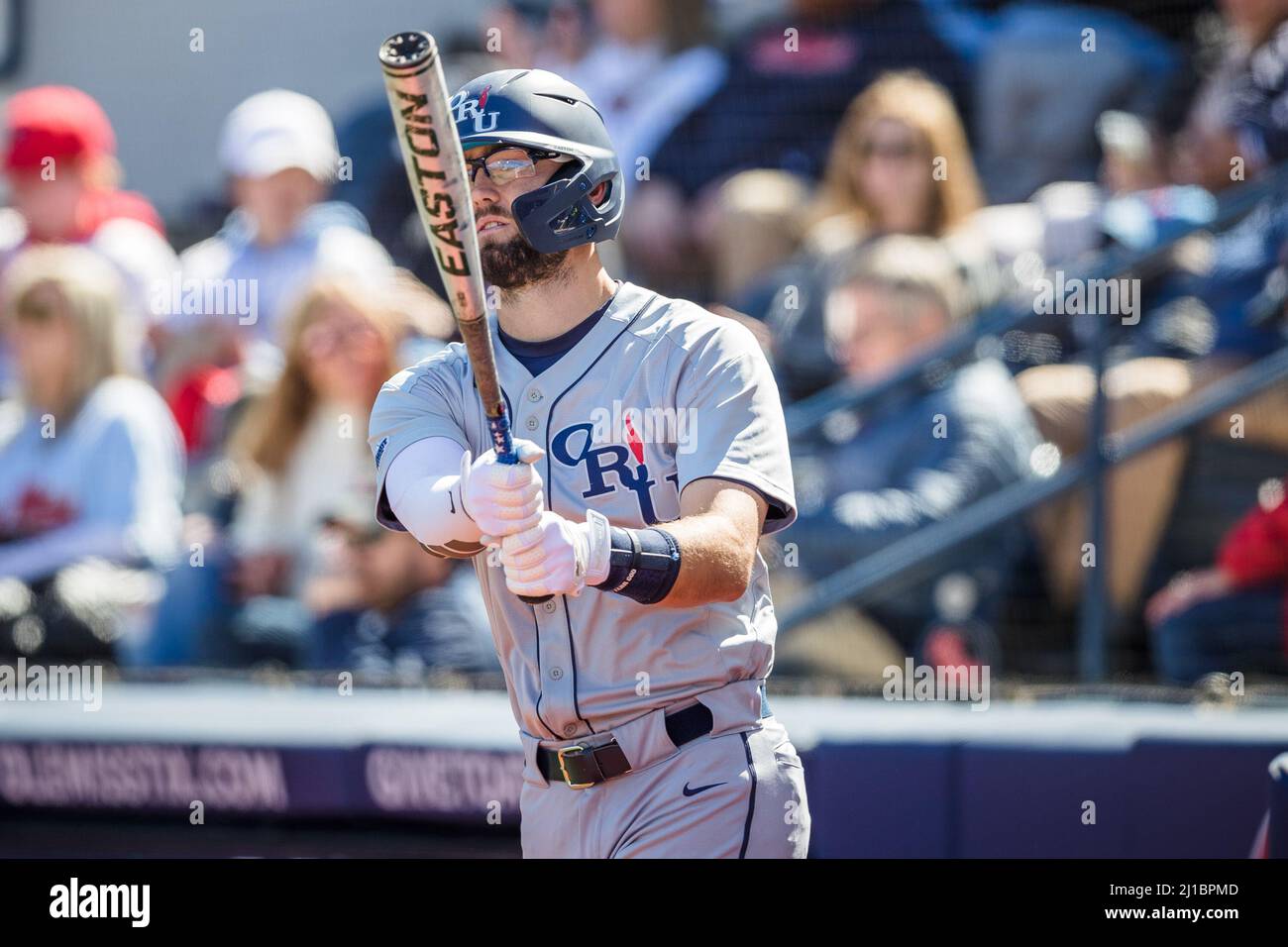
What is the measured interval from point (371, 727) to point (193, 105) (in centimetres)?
341

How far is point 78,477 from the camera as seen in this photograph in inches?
232

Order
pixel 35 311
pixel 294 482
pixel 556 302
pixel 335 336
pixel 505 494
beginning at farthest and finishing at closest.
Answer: pixel 35 311 → pixel 294 482 → pixel 335 336 → pixel 556 302 → pixel 505 494

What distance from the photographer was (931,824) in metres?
4.36

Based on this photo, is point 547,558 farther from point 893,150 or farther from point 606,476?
point 893,150

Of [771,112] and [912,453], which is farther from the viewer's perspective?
[771,112]

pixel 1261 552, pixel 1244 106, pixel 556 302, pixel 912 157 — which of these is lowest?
pixel 1261 552

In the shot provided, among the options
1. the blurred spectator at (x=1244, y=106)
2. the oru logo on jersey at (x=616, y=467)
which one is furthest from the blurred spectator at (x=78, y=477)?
→ the blurred spectator at (x=1244, y=106)

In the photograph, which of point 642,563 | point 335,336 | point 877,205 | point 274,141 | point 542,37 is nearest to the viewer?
point 642,563

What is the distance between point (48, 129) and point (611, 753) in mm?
4745

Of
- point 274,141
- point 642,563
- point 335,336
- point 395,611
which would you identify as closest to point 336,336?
point 335,336

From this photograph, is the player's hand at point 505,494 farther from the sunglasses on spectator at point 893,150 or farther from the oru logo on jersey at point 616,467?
the sunglasses on spectator at point 893,150

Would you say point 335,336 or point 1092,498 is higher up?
point 335,336

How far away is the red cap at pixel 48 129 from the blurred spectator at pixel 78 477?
2.73 ft
